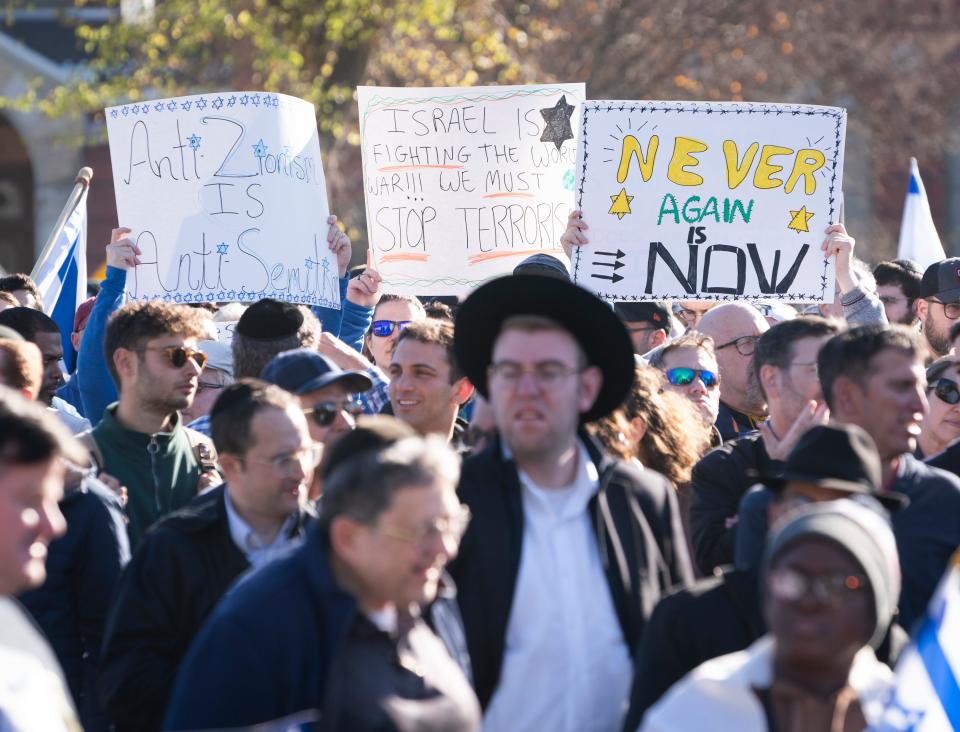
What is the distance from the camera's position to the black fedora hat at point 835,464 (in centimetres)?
420

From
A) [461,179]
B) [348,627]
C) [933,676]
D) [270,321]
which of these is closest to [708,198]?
[461,179]

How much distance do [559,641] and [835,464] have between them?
2.59 ft

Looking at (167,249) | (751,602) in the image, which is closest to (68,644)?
(751,602)

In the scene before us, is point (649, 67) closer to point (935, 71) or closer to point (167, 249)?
point (935, 71)

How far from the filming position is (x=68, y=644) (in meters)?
5.09

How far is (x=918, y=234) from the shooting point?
1174cm

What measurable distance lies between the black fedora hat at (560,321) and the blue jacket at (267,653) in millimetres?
1146

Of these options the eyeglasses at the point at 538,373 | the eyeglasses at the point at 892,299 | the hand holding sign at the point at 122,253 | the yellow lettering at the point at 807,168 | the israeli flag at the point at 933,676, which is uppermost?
the yellow lettering at the point at 807,168

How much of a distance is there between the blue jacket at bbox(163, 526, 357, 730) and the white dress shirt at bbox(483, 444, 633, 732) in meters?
0.71

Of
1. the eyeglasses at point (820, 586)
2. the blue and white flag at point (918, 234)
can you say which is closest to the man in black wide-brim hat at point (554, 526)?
the eyeglasses at point (820, 586)

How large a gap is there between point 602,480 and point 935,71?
22.4m

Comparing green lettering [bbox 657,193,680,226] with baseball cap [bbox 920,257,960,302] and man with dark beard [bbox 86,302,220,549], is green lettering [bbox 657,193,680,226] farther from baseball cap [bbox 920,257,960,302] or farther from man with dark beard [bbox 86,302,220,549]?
man with dark beard [bbox 86,302,220,549]

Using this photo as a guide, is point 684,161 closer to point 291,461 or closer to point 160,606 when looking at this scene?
point 291,461

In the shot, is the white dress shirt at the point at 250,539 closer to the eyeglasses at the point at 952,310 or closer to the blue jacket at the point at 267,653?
the blue jacket at the point at 267,653
